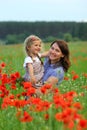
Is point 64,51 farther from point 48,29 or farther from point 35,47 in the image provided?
point 48,29

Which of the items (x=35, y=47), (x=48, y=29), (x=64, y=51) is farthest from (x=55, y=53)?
(x=48, y=29)

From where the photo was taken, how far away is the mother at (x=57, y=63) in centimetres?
592

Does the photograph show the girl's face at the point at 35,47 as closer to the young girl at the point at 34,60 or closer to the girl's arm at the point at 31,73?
the young girl at the point at 34,60

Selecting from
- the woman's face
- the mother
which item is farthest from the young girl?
the woman's face

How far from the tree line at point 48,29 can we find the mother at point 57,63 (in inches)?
1705

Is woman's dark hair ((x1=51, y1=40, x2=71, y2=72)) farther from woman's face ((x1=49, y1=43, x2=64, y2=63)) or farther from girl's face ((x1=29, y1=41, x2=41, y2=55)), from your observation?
girl's face ((x1=29, y1=41, x2=41, y2=55))

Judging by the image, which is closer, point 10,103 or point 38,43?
point 10,103

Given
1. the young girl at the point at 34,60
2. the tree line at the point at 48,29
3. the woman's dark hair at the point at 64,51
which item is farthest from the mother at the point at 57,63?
the tree line at the point at 48,29

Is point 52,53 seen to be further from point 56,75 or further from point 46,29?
point 46,29

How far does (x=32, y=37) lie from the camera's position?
6.32 metres

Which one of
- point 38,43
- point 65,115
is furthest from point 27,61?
point 65,115

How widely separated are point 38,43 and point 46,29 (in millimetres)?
49393

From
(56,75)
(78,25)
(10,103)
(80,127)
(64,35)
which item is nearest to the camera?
(80,127)

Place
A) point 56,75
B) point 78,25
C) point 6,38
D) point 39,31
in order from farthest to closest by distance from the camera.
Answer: point 78,25
point 39,31
point 6,38
point 56,75
